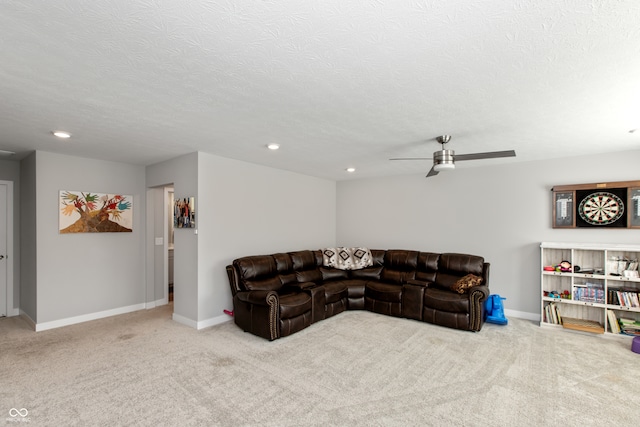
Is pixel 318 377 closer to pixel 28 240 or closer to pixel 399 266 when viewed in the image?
pixel 399 266

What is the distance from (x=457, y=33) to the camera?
156 cm

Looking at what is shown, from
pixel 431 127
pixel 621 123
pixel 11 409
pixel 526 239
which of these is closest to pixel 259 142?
pixel 431 127

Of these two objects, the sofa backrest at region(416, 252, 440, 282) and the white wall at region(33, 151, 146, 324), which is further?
the sofa backrest at region(416, 252, 440, 282)

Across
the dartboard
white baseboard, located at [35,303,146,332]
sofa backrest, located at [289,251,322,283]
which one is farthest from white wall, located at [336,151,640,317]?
white baseboard, located at [35,303,146,332]

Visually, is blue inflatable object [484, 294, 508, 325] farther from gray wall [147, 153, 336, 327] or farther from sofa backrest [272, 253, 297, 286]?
gray wall [147, 153, 336, 327]

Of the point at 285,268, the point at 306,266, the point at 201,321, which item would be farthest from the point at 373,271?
the point at 201,321

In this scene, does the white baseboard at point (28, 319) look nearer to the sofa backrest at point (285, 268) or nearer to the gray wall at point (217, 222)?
the gray wall at point (217, 222)

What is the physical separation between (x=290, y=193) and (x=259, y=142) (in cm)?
208

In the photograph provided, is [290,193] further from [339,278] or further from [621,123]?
[621,123]

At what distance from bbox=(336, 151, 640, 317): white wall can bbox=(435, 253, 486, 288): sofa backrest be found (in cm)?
46

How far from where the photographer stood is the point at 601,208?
418cm

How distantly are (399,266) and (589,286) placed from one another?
2.60m

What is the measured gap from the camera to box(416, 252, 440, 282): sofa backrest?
500cm

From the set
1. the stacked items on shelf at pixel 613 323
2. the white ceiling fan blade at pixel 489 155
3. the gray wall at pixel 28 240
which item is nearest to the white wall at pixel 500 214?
the stacked items on shelf at pixel 613 323
